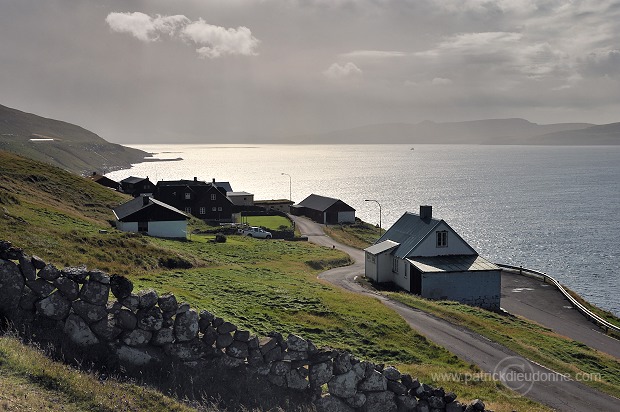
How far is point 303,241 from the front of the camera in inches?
3383

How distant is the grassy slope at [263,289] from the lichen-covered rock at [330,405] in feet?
26.7

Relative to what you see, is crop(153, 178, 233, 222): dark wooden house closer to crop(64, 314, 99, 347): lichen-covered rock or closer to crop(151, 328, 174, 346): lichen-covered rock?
crop(64, 314, 99, 347): lichen-covered rock

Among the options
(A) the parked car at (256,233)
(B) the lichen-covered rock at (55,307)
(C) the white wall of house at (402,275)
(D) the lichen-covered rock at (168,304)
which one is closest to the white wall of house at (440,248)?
(C) the white wall of house at (402,275)

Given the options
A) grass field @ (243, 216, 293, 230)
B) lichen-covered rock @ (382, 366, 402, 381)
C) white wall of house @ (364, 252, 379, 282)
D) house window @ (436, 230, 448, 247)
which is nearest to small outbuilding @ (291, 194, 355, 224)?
grass field @ (243, 216, 293, 230)

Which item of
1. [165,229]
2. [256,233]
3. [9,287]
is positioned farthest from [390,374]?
[256,233]

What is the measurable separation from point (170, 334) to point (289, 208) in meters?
119

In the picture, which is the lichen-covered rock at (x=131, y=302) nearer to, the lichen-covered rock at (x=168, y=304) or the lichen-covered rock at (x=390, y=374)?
the lichen-covered rock at (x=168, y=304)

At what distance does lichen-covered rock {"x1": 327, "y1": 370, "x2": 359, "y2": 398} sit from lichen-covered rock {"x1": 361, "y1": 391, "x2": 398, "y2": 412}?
1.46 ft

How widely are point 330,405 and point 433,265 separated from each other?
40916mm

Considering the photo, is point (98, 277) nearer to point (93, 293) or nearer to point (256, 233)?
point (93, 293)

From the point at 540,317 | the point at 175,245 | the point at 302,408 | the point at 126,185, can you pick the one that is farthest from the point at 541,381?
the point at 126,185

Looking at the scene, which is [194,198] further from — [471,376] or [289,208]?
[471,376]

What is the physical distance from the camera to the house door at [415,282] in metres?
50.2

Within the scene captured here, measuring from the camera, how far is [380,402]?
12680 millimetres
